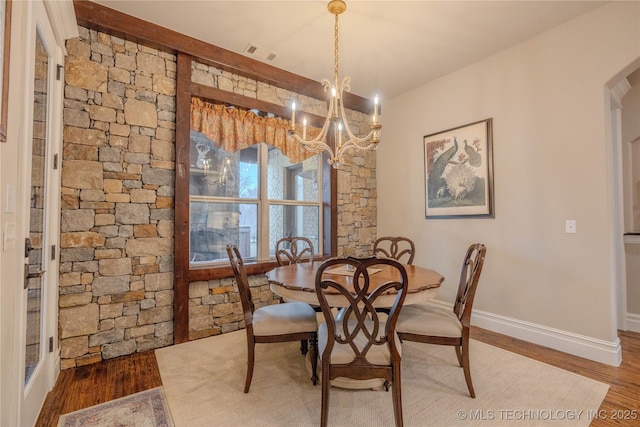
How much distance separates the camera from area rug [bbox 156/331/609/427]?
1728mm

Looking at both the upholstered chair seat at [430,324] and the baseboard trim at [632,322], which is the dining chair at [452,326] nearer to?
the upholstered chair seat at [430,324]

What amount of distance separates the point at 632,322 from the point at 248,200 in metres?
4.20

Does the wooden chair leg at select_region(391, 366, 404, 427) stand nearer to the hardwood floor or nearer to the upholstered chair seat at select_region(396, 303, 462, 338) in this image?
the upholstered chair seat at select_region(396, 303, 462, 338)

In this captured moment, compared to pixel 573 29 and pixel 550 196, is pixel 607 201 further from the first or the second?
pixel 573 29

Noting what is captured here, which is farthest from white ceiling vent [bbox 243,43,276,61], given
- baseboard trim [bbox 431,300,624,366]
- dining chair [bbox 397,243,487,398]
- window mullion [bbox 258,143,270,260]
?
baseboard trim [bbox 431,300,624,366]

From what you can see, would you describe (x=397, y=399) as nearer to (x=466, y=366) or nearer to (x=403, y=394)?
(x=403, y=394)

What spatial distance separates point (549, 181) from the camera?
→ 2730mm

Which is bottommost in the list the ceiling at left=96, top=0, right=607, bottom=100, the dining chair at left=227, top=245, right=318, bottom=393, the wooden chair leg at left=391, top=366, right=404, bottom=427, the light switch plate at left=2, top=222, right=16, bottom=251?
the wooden chair leg at left=391, top=366, right=404, bottom=427

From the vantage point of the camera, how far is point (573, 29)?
2.58 meters

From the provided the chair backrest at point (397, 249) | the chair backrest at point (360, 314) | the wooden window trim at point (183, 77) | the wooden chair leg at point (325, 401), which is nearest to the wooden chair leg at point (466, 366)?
the chair backrest at point (360, 314)

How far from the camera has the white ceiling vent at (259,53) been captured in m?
Answer: 2.99

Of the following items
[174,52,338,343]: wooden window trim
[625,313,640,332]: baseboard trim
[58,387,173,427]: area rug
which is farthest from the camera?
[625,313,640,332]: baseboard trim

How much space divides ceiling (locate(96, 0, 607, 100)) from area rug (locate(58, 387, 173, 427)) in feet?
9.60

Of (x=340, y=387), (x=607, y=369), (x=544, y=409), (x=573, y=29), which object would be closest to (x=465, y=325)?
(x=544, y=409)
